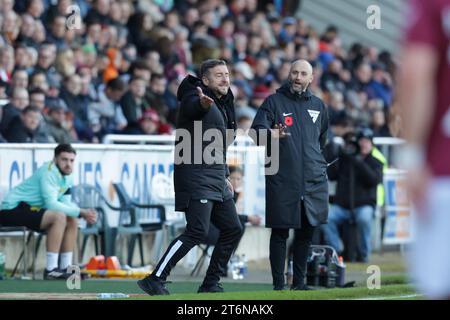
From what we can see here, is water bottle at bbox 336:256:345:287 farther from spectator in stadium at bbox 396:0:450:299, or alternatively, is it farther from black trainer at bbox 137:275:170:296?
spectator in stadium at bbox 396:0:450:299

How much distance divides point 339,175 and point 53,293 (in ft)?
24.4

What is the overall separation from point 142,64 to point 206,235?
7310 mm

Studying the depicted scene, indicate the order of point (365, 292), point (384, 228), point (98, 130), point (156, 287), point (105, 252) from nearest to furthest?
1. point (156, 287)
2. point (365, 292)
3. point (105, 252)
4. point (98, 130)
5. point (384, 228)

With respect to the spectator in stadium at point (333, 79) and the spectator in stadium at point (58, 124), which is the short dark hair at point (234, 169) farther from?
the spectator in stadium at point (333, 79)

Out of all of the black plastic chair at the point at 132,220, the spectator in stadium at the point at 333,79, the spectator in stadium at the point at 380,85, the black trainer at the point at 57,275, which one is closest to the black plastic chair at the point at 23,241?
the black trainer at the point at 57,275

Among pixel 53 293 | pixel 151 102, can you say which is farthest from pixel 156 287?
pixel 151 102

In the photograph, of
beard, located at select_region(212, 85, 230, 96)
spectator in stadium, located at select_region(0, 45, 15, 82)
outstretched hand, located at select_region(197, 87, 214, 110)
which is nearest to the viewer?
outstretched hand, located at select_region(197, 87, 214, 110)

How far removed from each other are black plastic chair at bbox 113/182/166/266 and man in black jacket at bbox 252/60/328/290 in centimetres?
372

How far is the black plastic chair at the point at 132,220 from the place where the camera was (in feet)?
50.5

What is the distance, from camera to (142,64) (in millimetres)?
18281

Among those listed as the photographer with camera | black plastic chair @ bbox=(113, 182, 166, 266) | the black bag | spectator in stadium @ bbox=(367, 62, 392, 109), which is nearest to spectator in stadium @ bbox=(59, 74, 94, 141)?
black plastic chair @ bbox=(113, 182, 166, 266)

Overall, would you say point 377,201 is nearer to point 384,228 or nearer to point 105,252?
point 384,228

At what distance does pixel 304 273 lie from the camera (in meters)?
12.1

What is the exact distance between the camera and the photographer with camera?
18156 mm
